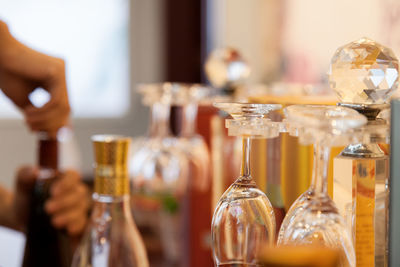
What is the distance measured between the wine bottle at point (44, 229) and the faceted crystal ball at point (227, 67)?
27cm

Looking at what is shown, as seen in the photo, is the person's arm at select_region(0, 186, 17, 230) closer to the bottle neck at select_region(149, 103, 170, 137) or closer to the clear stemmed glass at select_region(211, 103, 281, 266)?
the bottle neck at select_region(149, 103, 170, 137)

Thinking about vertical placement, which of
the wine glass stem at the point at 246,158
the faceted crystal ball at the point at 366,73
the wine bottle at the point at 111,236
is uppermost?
the faceted crystal ball at the point at 366,73

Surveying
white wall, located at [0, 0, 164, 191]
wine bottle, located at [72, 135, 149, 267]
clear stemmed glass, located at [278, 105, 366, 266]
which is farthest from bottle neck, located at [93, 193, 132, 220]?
white wall, located at [0, 0, 164, 191]

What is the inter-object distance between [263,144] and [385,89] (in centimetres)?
17

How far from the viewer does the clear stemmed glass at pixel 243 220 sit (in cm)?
40

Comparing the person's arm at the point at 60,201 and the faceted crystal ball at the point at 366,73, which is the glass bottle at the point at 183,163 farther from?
the faceted crystal ball at the point at 366,73

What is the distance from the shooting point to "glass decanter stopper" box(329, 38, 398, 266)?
39 cm

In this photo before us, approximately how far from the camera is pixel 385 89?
0.39 meters

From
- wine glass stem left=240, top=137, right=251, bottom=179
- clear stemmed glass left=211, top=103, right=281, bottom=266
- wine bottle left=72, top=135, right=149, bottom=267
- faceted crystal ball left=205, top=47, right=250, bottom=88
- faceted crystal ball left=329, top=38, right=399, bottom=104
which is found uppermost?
faceted crystal ball left=205, top=47, right=250, bottom=88

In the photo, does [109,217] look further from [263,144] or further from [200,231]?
[200,231]

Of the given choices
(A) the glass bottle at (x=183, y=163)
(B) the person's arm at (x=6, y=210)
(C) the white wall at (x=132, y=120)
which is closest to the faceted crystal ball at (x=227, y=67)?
(A) the glass bottle at (x=183, y=163)

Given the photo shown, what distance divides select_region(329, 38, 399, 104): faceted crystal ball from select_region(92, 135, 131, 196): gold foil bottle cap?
0.23 metres

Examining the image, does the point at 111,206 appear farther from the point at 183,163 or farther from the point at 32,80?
the point at 183,163

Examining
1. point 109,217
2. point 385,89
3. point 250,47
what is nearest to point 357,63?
point 385,89
